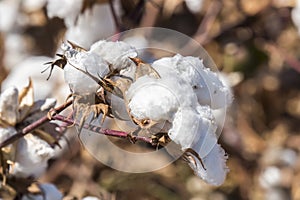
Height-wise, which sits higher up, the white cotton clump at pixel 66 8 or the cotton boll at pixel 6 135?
the cotton boll at pixel 6 135

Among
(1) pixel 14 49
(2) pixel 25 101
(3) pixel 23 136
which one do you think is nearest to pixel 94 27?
(2) pixel 25 101

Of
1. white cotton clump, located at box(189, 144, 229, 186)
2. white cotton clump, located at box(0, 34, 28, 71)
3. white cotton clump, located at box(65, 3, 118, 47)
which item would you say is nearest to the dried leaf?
white cotton clump, located at box(189, 144, 229, 186)

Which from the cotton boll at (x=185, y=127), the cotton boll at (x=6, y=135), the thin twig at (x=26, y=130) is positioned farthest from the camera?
the cotton boll at (x=6, y=135)

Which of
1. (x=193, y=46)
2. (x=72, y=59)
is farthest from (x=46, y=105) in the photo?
(x=193, y=46)

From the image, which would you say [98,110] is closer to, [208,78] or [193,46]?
[208,78]

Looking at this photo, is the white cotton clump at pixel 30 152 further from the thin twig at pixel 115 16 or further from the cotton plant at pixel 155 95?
the thin twig at pixel 115 16

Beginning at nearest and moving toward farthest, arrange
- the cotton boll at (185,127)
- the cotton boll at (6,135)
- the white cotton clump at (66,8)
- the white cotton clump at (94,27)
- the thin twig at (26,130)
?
1. the cotton boll at (185,127)
2. the thin twig at (26,130)
3. the cotton boll at (6,135)
4. the white cotton clump at (66,8)
5. the white cotton clump at (94,27)

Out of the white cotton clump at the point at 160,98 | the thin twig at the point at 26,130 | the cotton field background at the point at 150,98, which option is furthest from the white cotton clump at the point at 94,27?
the white cotton clump at the point at 160,98

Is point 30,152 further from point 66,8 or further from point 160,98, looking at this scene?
point 66,8
